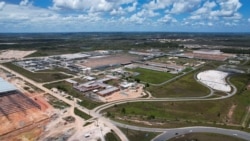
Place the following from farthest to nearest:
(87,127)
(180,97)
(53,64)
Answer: (53,64), (180,97), (87,127)

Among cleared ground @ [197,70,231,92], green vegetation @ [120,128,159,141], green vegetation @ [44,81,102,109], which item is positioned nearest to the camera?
green vegetation @ [120,128,159,141]

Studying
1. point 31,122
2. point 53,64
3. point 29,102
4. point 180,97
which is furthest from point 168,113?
point 53,64

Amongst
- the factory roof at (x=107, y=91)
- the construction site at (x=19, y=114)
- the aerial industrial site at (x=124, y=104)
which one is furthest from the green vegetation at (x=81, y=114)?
the factory roof at (x=107, y=91)

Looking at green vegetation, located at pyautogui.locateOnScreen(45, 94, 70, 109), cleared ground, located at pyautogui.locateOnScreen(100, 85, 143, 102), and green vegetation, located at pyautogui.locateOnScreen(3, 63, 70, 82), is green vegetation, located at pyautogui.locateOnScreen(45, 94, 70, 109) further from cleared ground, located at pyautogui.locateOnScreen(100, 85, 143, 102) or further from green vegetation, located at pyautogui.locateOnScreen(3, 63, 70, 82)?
green vegetation, located at pyautogui.locateOnScreen(3, 63, 70, 82)

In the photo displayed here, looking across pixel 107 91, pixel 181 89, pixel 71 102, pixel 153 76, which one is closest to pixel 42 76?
pixel 71 102

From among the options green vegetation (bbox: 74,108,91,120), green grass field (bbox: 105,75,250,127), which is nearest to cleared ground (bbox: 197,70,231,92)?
green grass field (bbox: 105,75,250,127)

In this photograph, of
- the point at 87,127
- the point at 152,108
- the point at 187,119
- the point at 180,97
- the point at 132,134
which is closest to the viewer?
the point at 132,134

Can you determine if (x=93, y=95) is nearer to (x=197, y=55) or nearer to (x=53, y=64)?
(x=53, y=64)
